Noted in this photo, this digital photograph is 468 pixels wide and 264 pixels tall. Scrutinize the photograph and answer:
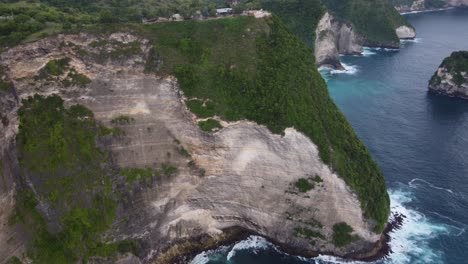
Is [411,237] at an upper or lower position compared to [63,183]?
lower

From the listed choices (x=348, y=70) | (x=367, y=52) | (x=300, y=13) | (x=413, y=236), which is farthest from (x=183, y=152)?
(x=367, y=52)

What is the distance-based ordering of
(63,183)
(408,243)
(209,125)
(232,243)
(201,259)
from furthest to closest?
(232,243), (408,243), (201,259), (209,125), (63,183)

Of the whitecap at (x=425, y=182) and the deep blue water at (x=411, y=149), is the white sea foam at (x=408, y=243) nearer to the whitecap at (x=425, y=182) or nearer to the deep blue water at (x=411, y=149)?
the deep blue water at (x=411, y=149)

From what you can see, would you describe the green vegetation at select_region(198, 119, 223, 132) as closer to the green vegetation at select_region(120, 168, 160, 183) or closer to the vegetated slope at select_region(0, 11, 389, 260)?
the vegetated slope at select_region(0, 11, 389, 260)

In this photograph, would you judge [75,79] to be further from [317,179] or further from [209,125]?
[317,179]

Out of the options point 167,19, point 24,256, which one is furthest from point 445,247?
point 24,256

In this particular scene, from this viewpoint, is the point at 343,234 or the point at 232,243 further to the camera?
the point at 232,243
